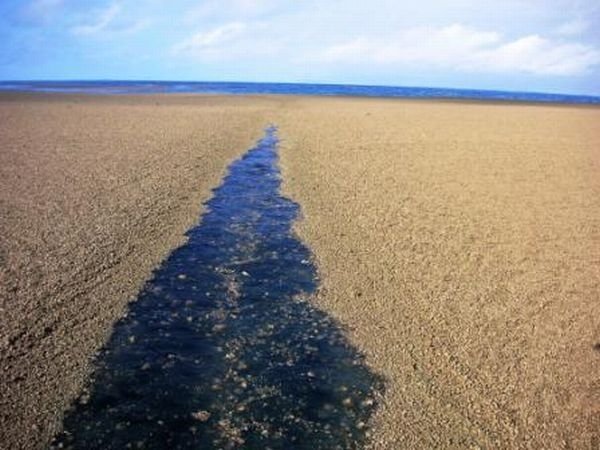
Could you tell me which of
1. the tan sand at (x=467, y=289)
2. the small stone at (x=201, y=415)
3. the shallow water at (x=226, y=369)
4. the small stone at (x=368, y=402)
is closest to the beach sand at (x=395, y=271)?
the tan sand at (x=467, y=289)

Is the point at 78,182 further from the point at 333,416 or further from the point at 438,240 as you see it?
the point at 333,416

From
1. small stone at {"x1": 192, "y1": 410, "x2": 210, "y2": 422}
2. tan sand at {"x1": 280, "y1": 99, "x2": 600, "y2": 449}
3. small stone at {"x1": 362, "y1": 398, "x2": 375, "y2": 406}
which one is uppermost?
tan sand at {"x1": 280, "y1": 99, "x2": 600, "y2": 449}

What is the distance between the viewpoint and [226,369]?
258 inches

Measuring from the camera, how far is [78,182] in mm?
15156

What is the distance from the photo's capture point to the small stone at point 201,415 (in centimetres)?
559

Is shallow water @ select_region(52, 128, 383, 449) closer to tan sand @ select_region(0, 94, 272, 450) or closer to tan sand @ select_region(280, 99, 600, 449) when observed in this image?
tan sand @ select_region(0, 94, 272, 450)

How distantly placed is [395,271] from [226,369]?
170 inches

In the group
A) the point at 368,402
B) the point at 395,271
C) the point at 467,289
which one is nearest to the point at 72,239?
the point at 395,271

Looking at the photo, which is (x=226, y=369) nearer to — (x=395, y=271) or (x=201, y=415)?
(x=201, y=415)

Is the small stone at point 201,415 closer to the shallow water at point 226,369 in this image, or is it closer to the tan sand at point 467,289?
the shallow water at point 226,369

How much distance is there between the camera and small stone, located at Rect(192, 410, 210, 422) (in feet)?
18.3

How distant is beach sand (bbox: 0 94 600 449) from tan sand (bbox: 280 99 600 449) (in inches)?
1.3

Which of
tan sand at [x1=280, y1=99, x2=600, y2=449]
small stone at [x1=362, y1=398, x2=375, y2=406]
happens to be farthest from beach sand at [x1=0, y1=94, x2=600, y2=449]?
small stone at [x1=362, y1=398, x2=375, y2=406]

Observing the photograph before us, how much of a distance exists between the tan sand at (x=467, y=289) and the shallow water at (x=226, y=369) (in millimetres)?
550
